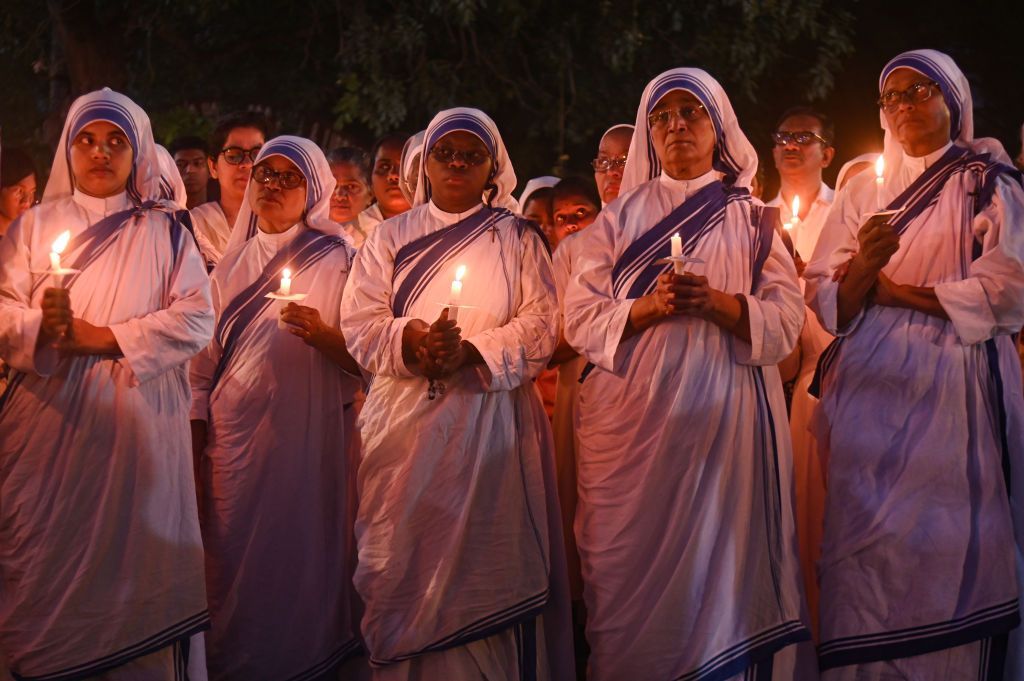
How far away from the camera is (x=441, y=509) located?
520 cm

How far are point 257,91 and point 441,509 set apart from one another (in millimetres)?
8238

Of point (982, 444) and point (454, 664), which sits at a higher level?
point (982, 444)

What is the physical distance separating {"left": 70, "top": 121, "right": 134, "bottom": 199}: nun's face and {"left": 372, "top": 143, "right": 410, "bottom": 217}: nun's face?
219 centimetres

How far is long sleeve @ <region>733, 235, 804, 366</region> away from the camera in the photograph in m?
4.93

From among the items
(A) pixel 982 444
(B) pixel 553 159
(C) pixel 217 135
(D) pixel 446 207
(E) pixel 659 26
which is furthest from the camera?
(B) pixel 553 159

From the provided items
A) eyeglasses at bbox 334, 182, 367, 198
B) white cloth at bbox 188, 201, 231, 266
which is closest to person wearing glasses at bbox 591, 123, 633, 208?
eyeglasses at bbox 334, 182, 367, 198

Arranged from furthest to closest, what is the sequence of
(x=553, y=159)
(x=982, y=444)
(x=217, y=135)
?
(x=553, y=159)
(x=217, y=135)
(x=982, y=444)

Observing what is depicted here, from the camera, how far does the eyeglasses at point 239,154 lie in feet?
22.3

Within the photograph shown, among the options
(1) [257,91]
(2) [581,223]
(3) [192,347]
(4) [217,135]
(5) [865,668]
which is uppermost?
(1) [257,91]

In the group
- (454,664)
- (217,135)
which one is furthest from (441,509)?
(217,135)

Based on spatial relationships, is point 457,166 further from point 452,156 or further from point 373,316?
point 373,316

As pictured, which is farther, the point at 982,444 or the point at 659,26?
the point at 659,26

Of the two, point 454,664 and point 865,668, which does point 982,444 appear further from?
point 454,664

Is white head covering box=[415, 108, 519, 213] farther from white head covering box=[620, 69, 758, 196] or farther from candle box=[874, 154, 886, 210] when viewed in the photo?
candle box=[874, 154, 886, 210]
